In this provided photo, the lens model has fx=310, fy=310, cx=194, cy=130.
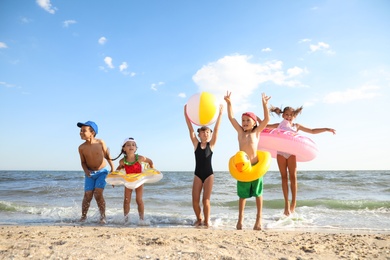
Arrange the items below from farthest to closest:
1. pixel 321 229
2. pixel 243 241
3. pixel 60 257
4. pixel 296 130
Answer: pixel 296 130
pixel 321 229
pixel 243 241
pixel 60 257

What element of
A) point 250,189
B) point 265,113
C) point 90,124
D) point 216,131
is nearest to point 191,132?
point 216,131

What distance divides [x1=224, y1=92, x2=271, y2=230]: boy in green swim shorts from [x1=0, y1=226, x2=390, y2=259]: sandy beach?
845 millimetres

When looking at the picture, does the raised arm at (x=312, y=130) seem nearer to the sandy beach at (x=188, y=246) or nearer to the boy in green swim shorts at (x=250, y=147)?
the boy in green swim shorts at (x=250, y=147)

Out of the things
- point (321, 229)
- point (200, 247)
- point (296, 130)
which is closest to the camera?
point (200, 247)

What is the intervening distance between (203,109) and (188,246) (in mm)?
2337

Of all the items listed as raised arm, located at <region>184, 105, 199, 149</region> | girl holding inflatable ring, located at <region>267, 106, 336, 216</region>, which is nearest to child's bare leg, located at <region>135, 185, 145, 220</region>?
raised arm, located at <region>184, 105, 199, 149</region>

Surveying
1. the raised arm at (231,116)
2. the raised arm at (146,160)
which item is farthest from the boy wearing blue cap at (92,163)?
the raised arm at (231,116)

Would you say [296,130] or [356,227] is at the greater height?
[296,130]

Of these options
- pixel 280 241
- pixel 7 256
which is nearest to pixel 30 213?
pixel 7 256

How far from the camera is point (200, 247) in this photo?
3.08 m

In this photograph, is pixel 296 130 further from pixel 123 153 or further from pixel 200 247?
pixel 200 247

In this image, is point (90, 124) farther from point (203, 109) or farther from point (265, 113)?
point (265, 113)

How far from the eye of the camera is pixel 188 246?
3121 millimetres

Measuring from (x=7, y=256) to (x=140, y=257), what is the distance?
122 cm
